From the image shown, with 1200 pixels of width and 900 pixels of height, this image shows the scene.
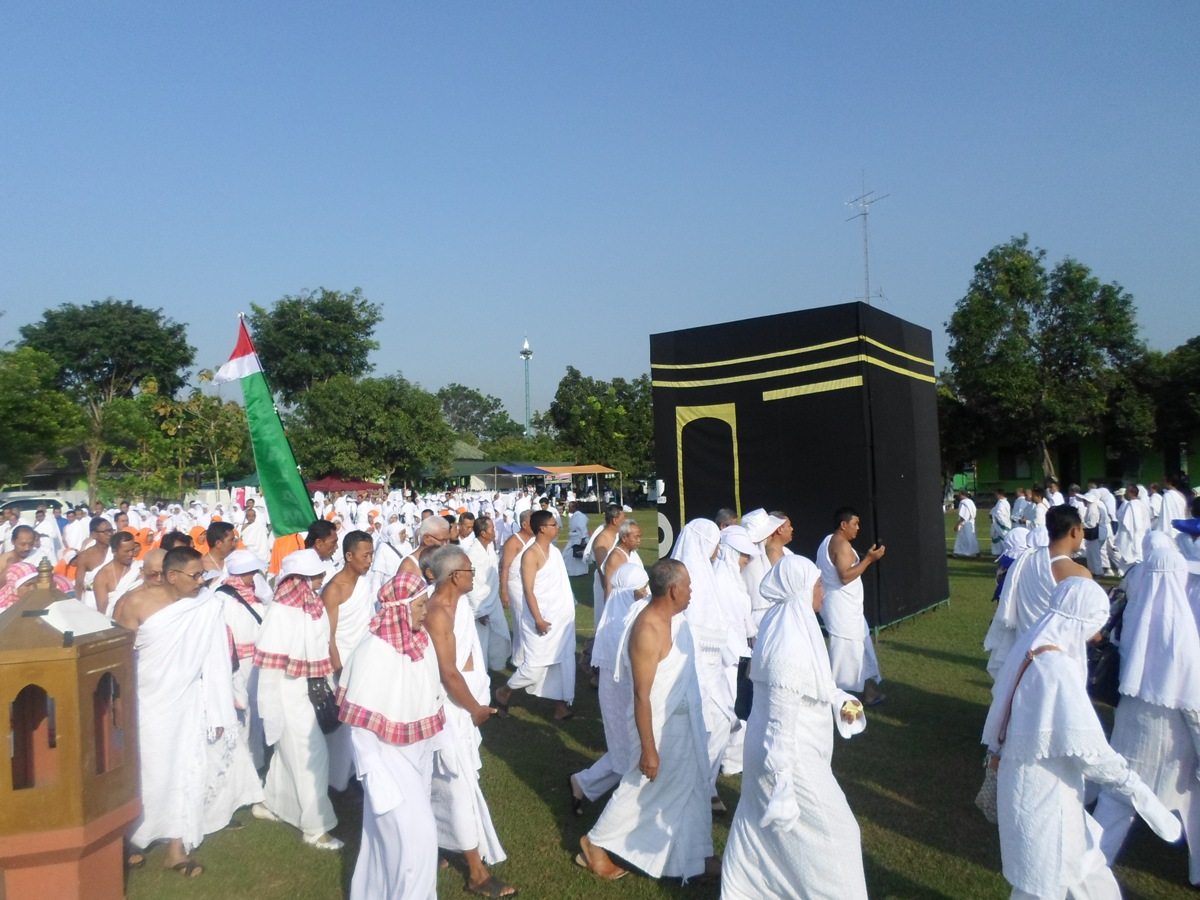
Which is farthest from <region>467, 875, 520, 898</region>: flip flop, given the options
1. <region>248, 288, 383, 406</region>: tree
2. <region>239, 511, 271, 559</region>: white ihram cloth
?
<region>248, 288, 383, 406</region>: tree

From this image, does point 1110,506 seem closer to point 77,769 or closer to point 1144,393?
point 77,769

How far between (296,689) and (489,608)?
3681 mm

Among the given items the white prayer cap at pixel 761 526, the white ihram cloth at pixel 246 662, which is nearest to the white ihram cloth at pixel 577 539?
the white prayer cap at pixel 761 526

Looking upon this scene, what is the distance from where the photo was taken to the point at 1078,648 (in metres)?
3.65

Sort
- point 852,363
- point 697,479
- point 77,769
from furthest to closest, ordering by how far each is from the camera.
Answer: point 697,479 → point 852,363 → point 77,769

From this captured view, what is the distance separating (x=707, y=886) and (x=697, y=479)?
8024mm

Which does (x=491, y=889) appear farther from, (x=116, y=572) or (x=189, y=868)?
(x=116, y=572)

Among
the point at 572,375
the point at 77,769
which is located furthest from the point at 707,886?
the point at 572,375

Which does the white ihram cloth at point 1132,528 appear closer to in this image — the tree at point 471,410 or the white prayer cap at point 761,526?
the white prayer cap at point 761,526

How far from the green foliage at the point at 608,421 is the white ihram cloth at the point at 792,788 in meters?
40.0

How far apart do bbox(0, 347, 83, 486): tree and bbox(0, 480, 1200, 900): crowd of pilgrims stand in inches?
973

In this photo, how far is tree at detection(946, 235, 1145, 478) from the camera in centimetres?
3288

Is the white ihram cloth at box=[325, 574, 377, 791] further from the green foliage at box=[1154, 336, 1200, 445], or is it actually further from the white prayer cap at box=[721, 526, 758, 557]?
the green foliage at box=[1154, 336, 1200, 445]

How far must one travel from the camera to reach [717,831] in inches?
204
